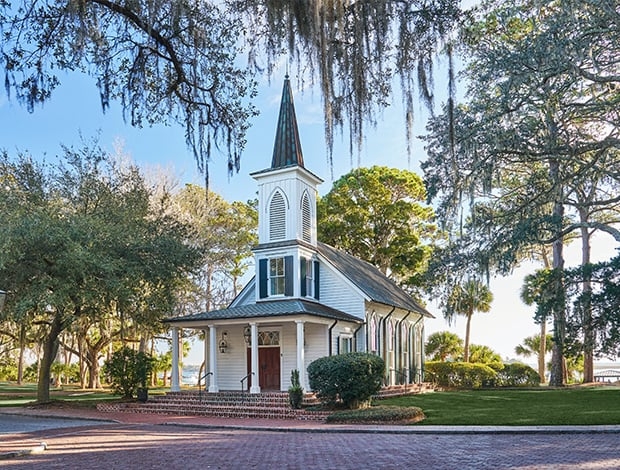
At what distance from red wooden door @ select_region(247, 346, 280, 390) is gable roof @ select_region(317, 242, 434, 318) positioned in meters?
3.91

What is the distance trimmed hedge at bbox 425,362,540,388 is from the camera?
29359 mm

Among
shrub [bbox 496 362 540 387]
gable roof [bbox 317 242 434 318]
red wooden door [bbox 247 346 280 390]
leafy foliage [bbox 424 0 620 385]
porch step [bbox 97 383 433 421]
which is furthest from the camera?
shrub [bbox 496 362 540 387]

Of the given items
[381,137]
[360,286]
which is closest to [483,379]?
[360,286]

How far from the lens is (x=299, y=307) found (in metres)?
19.3

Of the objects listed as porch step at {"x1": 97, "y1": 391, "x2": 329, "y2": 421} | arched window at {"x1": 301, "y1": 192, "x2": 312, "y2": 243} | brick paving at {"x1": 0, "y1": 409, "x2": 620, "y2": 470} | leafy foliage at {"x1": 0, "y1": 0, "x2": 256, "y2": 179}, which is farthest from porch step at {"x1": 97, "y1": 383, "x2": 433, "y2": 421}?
leafy foliage at {"x1": 0, "y1": 0, "x2": 256, "y2": 179}

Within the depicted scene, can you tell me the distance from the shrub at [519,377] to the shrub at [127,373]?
712 inches

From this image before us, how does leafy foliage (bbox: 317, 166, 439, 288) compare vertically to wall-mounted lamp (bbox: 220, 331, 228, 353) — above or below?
above

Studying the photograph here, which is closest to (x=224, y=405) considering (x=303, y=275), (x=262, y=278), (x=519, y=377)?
(x=262, y=278)

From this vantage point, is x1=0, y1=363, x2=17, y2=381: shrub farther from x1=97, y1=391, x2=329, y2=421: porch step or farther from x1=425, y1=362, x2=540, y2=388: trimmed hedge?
x1=425, y1=362, x2=540, y2=388: trimmed hedge

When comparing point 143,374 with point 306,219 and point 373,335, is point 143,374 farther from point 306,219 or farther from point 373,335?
point 373,335

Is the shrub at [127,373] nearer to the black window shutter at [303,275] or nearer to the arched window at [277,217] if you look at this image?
the black window shutter at [303,275]

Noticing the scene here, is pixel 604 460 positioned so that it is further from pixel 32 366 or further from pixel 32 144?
pixel 32 366

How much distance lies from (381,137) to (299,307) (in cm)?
1366

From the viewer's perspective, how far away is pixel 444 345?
3388 centimetres
